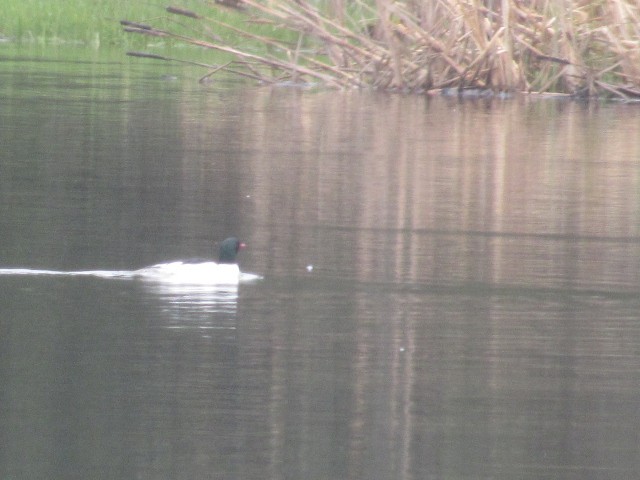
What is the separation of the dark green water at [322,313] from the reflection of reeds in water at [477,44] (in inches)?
266

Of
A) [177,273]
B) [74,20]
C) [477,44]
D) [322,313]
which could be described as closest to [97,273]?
[177,273]

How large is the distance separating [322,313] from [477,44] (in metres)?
15.8

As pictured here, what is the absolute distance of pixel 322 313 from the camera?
7824mm

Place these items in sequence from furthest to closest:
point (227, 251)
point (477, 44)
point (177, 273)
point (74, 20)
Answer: point (74, 20) < point (477, 44) < point (227, 251) < point (177, 273)

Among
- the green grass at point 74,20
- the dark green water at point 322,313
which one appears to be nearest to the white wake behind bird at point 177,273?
the dark green water at point 322,313

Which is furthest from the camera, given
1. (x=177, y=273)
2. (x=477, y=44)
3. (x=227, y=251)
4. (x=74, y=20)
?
(x=74, y=20)

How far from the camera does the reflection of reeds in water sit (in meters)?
22.9

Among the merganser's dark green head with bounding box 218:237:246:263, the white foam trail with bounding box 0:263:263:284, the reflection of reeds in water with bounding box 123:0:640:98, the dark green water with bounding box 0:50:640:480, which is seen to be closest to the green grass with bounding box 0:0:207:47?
the reflection of reeds in water with bounding box 123:0:640:98

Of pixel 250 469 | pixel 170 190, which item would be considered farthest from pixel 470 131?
pixel 250 469

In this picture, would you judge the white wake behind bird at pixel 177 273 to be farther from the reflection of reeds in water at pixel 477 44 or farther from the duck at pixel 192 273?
the reflection of reeds in water at pixel 477 44

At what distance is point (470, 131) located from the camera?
1816cm

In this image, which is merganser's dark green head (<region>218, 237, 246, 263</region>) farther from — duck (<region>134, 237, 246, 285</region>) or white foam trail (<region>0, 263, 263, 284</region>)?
white foam trail (<region>0, 263, 263, 284</region>)

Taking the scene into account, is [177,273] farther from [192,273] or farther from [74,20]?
[74,20]

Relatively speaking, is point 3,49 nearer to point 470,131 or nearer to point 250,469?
point 470,131
